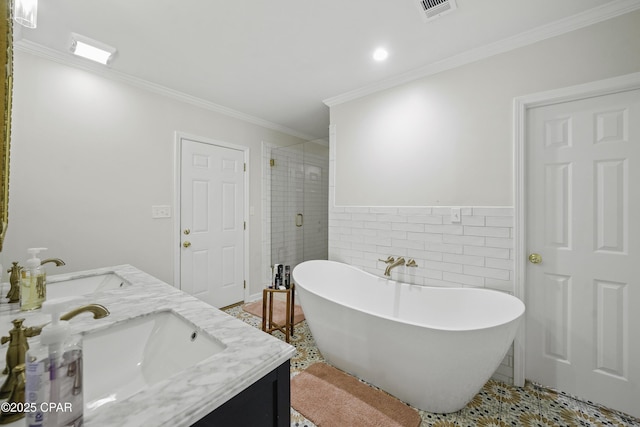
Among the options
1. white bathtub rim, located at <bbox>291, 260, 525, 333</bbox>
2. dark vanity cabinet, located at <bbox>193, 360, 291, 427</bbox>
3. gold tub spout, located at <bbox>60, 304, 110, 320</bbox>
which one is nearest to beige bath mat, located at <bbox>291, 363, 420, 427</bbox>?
white bathtub rim, located at <bbox>291, 260, 525, 333</bbox>

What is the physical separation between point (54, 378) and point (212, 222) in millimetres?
2654

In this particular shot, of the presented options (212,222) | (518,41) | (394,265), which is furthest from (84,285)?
(518,41)

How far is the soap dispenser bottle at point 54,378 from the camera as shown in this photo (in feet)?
1.54

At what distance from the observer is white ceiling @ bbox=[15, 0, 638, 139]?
157 centimetres

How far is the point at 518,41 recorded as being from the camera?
1.84 metres

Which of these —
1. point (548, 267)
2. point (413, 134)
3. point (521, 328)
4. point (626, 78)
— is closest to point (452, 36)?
point (413, 134)

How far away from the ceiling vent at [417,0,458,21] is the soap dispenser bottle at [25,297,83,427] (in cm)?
214

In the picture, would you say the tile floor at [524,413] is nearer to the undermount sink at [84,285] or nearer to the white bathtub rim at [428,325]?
the white bathtub rim at [428,325]

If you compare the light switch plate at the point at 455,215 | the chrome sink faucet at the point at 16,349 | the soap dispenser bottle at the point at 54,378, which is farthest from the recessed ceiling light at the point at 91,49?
the light switch plate at the point at 455,215

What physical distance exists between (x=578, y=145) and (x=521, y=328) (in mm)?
1333

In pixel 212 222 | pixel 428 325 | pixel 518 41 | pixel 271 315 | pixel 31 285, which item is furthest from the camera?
pixel 212 222

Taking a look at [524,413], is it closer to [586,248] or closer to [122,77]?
[586,248]

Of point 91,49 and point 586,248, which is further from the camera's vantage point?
point 91,49

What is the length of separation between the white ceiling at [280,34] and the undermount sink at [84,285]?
1.52 meters
